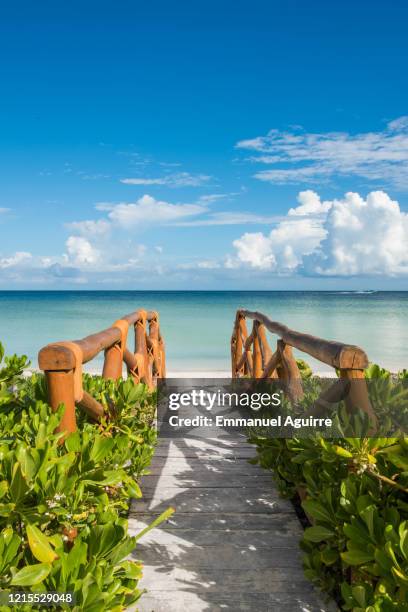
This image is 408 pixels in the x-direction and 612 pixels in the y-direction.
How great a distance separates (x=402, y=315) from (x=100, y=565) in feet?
143

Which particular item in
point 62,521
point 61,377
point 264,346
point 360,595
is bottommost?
point 360,595

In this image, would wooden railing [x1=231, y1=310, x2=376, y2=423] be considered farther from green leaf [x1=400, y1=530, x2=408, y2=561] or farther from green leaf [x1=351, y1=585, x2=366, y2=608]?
green leaf [x1=351, y1=585, x2=366, y2=608]

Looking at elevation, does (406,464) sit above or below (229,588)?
above

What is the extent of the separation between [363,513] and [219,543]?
1221mm

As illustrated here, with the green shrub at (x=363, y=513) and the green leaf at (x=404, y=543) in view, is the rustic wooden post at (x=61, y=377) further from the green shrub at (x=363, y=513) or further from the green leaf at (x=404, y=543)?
the green leaf at (x=404, y=543)

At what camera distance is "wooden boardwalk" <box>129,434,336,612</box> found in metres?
1.98

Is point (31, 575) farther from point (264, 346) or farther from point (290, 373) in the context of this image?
point (264, 346)

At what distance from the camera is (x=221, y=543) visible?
2.40 m

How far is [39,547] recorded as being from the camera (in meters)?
1.23

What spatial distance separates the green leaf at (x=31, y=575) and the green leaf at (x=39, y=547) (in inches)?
1.4

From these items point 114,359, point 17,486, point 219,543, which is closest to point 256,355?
point 114,359

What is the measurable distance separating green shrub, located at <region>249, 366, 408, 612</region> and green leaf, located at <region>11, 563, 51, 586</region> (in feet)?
3.01

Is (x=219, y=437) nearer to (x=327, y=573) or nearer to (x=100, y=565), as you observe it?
(x=327, y=573)

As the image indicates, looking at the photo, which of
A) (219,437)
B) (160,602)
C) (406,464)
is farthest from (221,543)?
(219,437)
